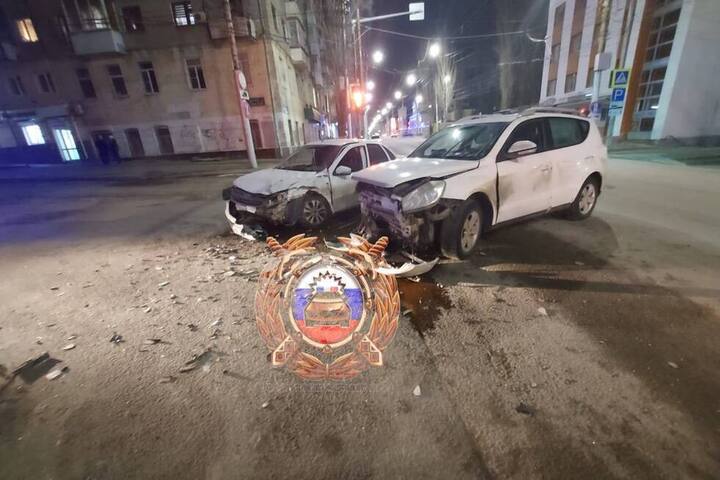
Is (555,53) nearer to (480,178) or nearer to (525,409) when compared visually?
(480,178)

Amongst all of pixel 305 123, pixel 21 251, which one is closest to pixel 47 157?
pixel 305 123

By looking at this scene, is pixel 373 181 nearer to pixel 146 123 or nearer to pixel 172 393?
pixel 172 393

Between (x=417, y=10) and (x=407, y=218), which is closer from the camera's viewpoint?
(x=407, y=218)

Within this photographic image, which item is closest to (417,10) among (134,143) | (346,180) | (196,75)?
(346,180)

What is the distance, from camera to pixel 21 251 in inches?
219

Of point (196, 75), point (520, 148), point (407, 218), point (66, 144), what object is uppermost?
point (196, 75)

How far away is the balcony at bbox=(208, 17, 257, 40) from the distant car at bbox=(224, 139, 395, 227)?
16.5 m

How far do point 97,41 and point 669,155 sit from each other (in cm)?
3114

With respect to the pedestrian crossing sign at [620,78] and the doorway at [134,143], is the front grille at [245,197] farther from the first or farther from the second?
the doorway at [134,143]

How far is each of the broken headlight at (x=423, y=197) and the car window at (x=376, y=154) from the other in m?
2.93

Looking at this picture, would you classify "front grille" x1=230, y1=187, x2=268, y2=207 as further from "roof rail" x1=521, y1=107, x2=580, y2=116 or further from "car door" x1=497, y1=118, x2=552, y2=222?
"roof rail" x1=521, y1=107, x2=580, y2=116

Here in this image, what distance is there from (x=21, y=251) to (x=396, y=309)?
671cm

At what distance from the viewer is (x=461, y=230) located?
4.11 meters

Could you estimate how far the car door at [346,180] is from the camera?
6.05m
